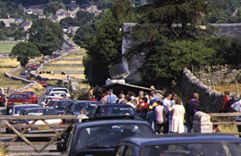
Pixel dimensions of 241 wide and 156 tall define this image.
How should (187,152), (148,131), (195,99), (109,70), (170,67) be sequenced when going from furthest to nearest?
(109,70) < (170,67) < (195,99) < (148,131) < (187,152)

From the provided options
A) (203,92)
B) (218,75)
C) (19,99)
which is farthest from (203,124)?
(19,99)

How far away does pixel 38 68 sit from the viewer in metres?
157

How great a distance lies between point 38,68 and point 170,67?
11463cm

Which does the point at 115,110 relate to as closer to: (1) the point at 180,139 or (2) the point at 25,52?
(1) the point at 180,139

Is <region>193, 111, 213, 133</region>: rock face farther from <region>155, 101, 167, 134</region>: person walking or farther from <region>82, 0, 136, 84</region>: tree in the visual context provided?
<region>82, 0, 136, 84</region>: tree

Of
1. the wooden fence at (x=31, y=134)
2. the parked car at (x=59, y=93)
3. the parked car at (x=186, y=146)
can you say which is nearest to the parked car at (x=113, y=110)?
the wooden fence at (x=31, y=134)

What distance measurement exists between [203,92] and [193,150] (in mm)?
23452

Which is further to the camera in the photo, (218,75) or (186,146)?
(218,75)

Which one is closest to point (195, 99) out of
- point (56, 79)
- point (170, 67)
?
point (170, 67)

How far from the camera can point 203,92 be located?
33594 millimetres

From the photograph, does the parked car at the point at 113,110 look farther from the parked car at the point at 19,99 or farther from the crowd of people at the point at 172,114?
the parked car at the point at 19,99

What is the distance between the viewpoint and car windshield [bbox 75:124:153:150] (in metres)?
15.2

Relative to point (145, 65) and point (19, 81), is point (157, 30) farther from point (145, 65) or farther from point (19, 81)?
point (19, 81)

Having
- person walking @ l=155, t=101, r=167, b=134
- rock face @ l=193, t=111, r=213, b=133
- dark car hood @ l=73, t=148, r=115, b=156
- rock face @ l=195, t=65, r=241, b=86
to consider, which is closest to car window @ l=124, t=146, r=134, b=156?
dark car hood @ l=73, t=148, r=115, b=156
